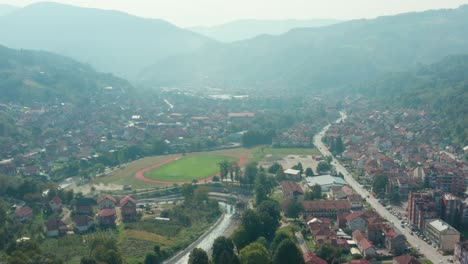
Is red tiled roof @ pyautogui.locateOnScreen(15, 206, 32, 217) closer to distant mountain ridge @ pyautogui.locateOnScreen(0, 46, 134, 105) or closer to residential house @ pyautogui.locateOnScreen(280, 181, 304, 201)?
residential house @ pyautogui.locateOnScreen(280, 181, 304, 201)

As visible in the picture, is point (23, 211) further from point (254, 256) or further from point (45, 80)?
point (45, 80)

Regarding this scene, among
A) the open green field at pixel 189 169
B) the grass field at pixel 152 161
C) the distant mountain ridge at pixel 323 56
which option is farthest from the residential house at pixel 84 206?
the distant mountain ridge at pixel 323 56

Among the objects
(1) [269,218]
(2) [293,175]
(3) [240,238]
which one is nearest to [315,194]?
(2) [293,175]

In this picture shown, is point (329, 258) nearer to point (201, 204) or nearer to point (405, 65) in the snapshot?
point (201, 204)

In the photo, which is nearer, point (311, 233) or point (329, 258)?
point (329, 258)

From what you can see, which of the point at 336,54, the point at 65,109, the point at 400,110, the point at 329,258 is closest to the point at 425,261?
the point at 329,258

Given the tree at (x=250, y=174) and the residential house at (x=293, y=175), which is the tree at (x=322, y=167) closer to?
the residential house at (x=293, y=175)
